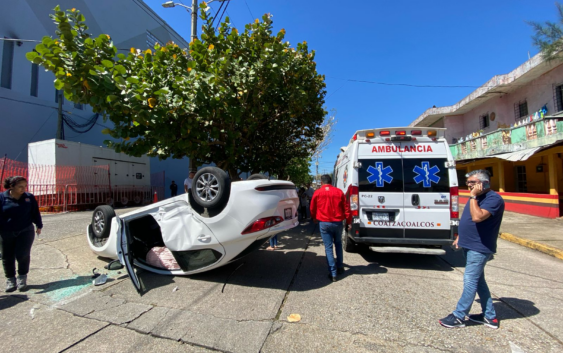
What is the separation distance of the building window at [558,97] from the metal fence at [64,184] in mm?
20635

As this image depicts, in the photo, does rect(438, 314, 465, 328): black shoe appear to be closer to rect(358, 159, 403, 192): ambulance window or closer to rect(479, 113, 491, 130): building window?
rect(358, 159, 403, 192): ambulance window

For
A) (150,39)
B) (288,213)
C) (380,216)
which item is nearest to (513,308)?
(380,216)

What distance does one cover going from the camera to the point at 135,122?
534 cm

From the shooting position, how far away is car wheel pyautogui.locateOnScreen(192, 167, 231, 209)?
3.74 metres

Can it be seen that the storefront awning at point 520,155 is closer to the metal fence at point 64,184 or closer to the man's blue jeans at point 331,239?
the man's blue jeans at point 331,239

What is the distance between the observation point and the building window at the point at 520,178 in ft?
47.7

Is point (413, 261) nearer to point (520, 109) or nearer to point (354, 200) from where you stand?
point (354, 200)

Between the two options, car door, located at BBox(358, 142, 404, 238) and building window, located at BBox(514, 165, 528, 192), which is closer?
car door, located at BBox(358, 142, 404, 238)

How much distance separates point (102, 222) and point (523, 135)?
1407 centimetres

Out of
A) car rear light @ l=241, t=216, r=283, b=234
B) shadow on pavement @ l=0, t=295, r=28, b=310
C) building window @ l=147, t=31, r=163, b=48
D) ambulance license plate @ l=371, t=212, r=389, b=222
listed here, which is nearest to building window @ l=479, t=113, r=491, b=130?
ambulance license plate @ l=371, t=212, r=389, b=222

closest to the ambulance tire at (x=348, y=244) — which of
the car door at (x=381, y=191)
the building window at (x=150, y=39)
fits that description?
the car door at (x=381, y=191)

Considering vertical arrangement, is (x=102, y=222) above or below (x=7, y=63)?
below

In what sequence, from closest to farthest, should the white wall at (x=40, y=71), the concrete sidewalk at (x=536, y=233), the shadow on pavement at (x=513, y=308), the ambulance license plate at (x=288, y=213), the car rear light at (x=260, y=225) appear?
the shadow on pavement at (x=513, y=308)
the car rear light at (x=260, y=225)
the ambulance license plate at (x=288, y=213)
the concrete sidewalk at (x=536, y=233)
the white wall at (x=40, y=71)

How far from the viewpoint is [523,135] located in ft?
35.1
